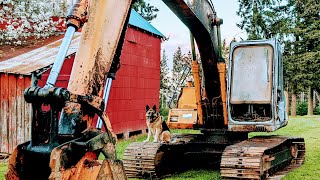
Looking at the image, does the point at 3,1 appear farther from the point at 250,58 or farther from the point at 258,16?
the point at 258,16

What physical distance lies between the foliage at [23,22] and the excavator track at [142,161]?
8960 mm

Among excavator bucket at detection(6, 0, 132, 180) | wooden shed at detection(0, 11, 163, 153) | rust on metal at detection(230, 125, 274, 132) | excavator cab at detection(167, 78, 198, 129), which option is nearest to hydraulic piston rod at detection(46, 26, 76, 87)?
excavator bucket at detection(6, 0, 132, 180)

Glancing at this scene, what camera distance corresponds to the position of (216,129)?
8.70 meters

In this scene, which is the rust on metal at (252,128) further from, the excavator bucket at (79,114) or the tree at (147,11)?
the tree at (147,11)

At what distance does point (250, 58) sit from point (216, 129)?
4.80 feet

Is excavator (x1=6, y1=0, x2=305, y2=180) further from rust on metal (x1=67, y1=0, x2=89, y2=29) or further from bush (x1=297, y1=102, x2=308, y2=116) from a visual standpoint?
bush (x1=297, y1=102, x2=308, y2=116)

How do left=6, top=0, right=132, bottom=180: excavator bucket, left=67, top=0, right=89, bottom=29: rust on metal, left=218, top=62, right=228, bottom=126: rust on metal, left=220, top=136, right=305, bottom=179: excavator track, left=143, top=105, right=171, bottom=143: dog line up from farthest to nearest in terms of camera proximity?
left=143, top=105, right=171, bottom=143: dog → left=218, top=62, right=228, bottom=126: rust on metal → left=220, top=136, right=305, bottom=179: excavator track → left=67, top=0, right=89, bottom=29: rust on metal → left=6, top=0, right=132, bottom=180: excavator bucket

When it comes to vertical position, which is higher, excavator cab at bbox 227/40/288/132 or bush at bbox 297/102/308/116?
excavator cab at bbox 227/40/288/132

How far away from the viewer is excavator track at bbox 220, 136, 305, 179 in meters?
7.03

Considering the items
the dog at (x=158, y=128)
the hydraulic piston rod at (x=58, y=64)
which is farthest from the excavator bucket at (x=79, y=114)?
the dog at (x=158, y=128)

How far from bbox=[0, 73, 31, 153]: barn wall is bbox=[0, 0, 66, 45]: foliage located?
13.6ft

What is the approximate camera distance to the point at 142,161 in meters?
8.08

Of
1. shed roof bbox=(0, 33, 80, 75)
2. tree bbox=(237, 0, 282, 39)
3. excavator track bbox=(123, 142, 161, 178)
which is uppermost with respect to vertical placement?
tree bbox=(237, 0, 282, 39)

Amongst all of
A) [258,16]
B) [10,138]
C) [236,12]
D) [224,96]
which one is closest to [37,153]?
[224,96]
